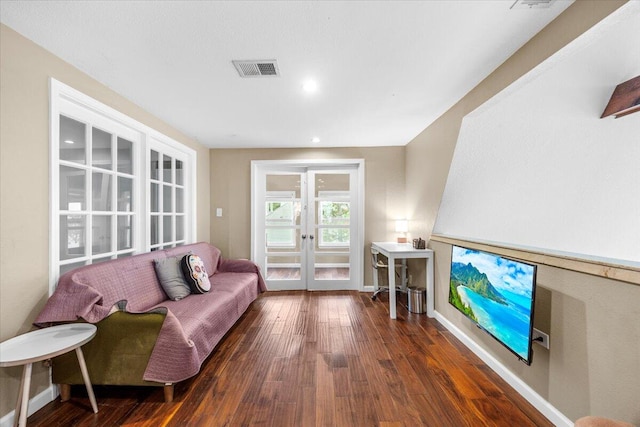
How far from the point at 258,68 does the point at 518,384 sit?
2945 millimetres

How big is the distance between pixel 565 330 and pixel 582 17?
1694mm

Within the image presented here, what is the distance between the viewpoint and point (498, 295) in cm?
187

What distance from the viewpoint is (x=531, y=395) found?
1.73m

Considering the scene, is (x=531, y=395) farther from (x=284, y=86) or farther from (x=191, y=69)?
(x=191, y=69)

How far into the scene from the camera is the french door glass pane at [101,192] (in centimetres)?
229

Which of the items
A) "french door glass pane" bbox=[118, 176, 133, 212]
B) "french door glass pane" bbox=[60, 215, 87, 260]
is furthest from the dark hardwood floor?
"french door glass pane" bbox=[118, 176, 133, 212]

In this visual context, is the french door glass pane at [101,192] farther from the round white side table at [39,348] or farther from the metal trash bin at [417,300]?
the metal trash bin at [417,300]

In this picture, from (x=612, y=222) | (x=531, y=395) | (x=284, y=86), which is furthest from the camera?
(x=284, y=86)

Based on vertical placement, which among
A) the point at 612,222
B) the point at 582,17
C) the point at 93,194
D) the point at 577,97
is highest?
the point at 582,17

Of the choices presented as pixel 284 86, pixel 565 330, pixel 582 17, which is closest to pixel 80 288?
pixel 284 86

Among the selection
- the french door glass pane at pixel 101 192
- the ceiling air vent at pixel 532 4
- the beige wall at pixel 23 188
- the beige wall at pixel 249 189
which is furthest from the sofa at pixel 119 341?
the ceiling air vent at pixel 532 4

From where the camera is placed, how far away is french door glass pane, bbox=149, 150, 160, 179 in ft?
9.95

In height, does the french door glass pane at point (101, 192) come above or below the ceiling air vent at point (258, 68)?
below

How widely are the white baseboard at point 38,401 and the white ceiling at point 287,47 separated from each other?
7.49ft
